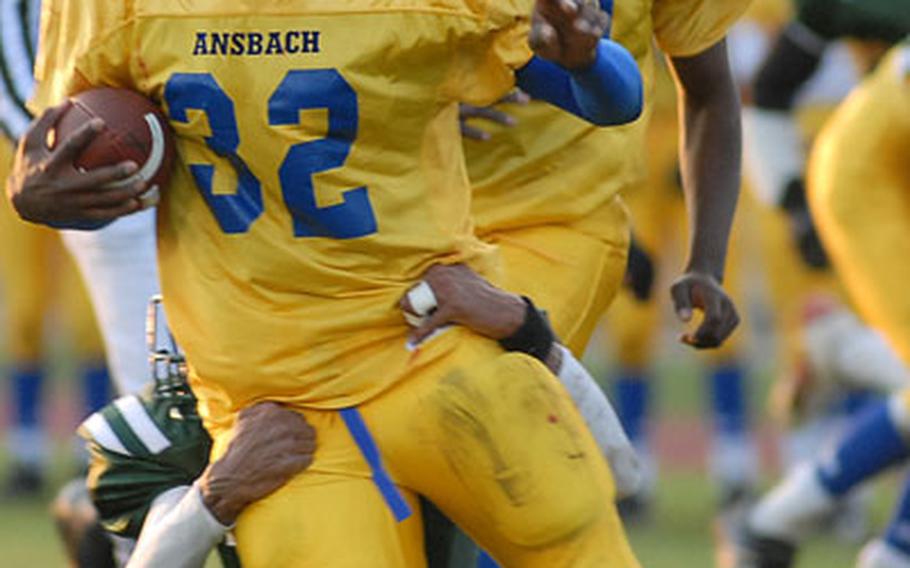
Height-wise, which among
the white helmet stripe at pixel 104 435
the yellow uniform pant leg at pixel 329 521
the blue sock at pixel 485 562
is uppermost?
the yellow uniform pant leg at pixel 329 521

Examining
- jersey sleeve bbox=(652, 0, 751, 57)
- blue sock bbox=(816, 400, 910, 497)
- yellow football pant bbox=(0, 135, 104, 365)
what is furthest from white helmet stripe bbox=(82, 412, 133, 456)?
yellow football pant bbox=(0, 135, 104, 365)

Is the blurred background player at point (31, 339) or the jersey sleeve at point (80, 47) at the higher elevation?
the jersey sleeve at point (80, 47)

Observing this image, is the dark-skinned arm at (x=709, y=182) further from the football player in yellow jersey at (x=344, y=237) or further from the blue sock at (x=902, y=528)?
the blue sock at (x=902, y=528)

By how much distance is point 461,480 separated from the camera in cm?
346

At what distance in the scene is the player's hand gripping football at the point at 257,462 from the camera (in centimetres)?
345

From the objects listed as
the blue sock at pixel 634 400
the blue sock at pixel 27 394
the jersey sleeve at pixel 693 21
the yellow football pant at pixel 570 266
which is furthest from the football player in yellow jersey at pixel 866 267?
the blue sock at pixel 27 394

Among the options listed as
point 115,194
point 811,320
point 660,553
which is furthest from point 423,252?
point 811,320

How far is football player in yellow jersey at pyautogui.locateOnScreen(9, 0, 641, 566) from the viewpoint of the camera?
3.39 meters

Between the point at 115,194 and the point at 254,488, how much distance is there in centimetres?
47

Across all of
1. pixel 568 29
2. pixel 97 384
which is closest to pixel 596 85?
pixel 568 29

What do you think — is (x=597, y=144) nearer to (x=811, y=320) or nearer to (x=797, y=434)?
(x=811, y=320)

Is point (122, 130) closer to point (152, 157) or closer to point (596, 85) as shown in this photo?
point (152, 157)

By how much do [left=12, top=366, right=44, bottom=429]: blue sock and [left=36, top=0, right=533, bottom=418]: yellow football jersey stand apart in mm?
4768

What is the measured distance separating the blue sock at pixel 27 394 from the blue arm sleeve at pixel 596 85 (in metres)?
4.93
